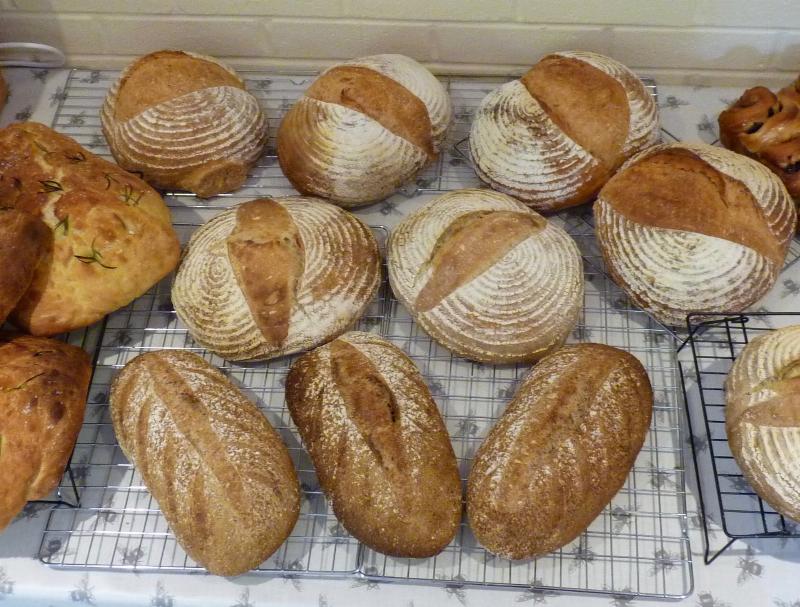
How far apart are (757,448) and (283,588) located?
862 mm

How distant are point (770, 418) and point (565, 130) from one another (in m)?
0.68

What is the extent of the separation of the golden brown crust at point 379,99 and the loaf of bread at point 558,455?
60 cm

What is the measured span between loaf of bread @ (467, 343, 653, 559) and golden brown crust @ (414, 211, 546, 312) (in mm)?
239

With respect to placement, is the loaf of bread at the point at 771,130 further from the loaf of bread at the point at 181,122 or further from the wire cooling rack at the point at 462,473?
the loaf of bread at the point at 181,122

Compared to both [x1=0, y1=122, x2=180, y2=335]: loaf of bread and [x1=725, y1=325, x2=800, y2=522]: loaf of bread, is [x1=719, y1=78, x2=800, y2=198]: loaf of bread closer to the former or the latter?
[x1=725, y1=325, x2=800, y2=522]: loaf of bread

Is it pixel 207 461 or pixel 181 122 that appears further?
pixel 181 122

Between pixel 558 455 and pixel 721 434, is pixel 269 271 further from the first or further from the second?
pixel 721 434

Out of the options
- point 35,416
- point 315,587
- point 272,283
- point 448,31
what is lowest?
point 315,587

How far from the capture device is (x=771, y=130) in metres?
1.58

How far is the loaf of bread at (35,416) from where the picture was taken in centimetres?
130

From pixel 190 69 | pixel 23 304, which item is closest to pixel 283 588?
pixel 23 304

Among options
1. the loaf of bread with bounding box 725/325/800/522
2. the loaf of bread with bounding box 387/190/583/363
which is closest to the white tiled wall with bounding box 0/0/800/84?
the loaf of bread with bounding box 387/190/583/363

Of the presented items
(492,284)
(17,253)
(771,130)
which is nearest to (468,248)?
(492,284)

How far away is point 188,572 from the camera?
1371 millimetres
